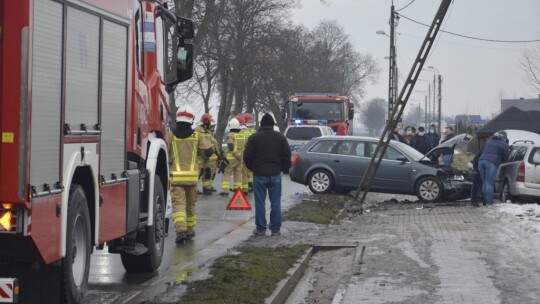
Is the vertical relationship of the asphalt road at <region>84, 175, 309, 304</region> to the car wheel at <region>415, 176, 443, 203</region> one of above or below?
below

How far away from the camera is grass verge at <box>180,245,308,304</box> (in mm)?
8750

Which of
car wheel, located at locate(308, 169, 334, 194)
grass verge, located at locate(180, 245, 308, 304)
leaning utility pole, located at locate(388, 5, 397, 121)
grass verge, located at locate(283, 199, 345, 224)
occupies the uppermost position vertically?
leaning utility pole, located at locate(388, 5, 397, 121)

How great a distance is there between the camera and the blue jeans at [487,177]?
20.2 metres

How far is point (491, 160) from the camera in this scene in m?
20.4

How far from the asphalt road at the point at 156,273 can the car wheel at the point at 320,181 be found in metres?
6.15

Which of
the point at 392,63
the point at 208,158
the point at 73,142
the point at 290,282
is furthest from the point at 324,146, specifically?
the point at 392,63

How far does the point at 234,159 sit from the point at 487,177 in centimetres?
575

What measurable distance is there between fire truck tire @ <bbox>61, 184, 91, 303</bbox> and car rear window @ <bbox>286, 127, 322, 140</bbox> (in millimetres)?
30298

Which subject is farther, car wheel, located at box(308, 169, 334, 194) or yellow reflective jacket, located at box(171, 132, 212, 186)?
car wheel, located at box(308, 169, 334, 194)

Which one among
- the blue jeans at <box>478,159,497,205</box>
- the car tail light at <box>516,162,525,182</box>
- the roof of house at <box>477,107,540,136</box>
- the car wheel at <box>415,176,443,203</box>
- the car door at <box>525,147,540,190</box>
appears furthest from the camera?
the roof of house at <box>477,107,540,136</box>

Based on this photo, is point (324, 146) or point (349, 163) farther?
point (324, 146)

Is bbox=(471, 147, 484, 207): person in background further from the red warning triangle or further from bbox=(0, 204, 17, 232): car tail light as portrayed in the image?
bbox=(0, 204, 17, 232): car tail light

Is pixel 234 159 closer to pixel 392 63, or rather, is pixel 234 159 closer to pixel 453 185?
pixel 453 185

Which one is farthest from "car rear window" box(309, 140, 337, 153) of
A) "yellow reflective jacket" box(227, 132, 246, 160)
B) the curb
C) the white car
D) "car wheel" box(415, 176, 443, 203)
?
the white car
